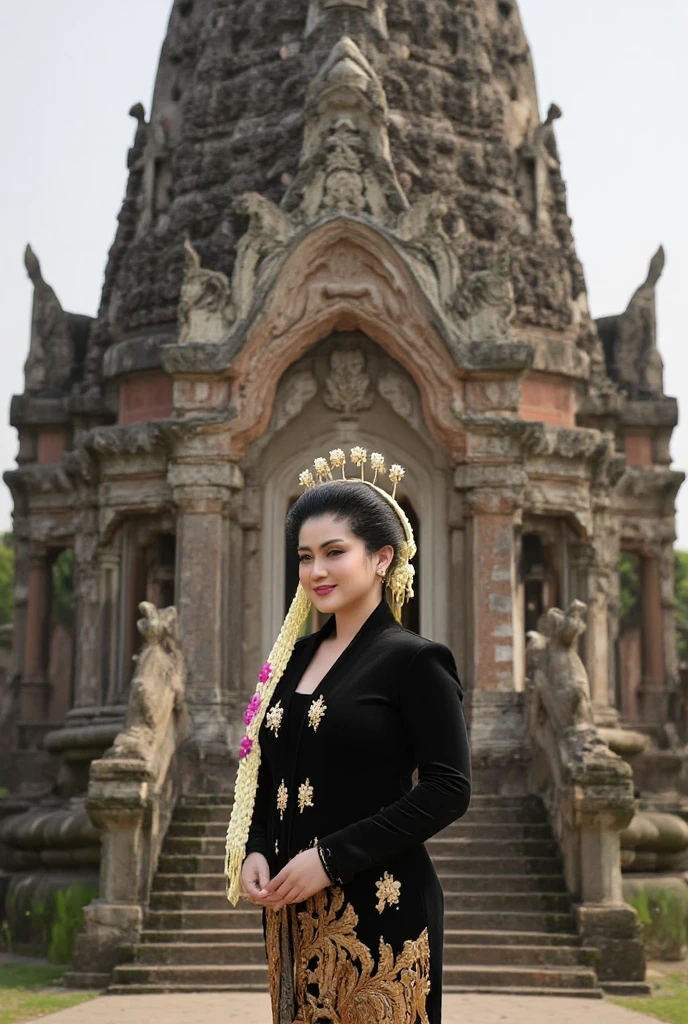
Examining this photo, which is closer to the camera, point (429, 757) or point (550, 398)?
point (429, 757)

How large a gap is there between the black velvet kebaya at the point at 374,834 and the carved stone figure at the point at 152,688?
8.47 m

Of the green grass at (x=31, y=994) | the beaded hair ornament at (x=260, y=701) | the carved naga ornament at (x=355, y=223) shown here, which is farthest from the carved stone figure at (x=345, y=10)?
the beaded hair ornament at (x=260, y=701)

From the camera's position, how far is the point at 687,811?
17.7 meters

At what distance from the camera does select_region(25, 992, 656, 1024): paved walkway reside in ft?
33.7

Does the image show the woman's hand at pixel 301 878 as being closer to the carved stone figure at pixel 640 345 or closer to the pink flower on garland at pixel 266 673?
the pink flower on garland at pixel 266 673

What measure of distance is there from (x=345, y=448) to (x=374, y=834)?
11983 mm

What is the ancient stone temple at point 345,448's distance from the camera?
12.8 m

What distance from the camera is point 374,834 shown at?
4.41 meters

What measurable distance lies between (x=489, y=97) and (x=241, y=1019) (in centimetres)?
1147

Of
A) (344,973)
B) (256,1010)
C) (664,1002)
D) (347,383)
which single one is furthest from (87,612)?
(344,973)

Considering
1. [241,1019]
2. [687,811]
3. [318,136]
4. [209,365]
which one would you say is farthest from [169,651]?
[687,811]

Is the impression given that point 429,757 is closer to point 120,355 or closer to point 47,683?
point 120,355

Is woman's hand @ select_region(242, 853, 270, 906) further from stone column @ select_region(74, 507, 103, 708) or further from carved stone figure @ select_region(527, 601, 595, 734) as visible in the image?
stone column @ select_region(74, 507, 103, 708)

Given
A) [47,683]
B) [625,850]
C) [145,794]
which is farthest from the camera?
[47,683]
